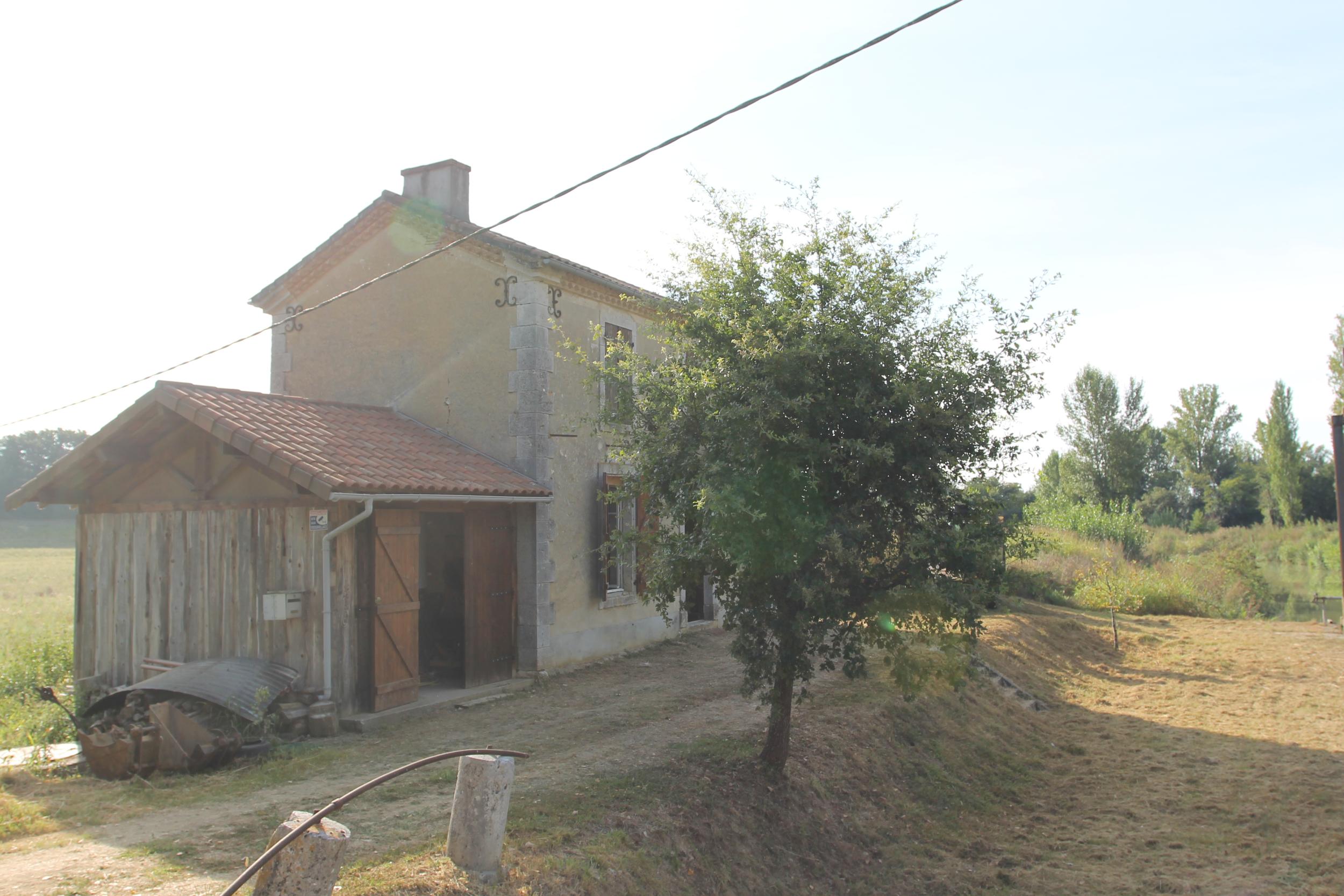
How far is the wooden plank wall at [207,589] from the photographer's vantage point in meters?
8.51

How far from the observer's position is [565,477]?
1159 centimetres

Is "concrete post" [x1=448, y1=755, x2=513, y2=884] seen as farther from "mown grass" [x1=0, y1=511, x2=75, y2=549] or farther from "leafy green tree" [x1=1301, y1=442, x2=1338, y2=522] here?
"leafy green tree" [x1=1301, y1=442, x2=1338, y2=522]

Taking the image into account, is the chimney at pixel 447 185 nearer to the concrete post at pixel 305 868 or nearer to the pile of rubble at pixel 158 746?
the pile of rubble at pixel 158 746

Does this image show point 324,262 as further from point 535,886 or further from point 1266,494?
point 1266,494

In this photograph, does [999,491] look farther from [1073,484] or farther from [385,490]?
[1073,484]

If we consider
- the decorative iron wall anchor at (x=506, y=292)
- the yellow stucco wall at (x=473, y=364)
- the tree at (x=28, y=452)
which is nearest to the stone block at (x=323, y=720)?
the yellow stucco wall at (x=473, y=364)

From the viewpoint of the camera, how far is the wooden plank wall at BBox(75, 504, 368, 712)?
27.9ft

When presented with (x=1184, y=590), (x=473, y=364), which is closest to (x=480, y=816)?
(x=473, y=364)

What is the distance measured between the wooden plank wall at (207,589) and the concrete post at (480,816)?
428cm

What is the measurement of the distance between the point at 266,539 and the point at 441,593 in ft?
9.78

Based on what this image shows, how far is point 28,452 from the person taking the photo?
43.8m

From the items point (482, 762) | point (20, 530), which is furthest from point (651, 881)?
point (20, 530)

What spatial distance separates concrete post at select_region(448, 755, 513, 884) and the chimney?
9294 millimetres

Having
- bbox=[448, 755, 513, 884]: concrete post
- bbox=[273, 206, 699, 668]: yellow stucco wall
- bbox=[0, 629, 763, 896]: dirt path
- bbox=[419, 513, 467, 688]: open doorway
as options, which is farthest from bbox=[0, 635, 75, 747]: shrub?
bbox=[448, 755, 513, 884]: concrete post
